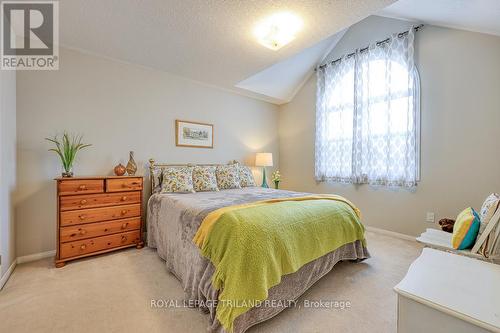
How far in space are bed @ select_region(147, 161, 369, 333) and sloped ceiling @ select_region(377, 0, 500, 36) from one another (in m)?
2.74

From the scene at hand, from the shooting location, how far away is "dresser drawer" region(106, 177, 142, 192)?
8.38 feet

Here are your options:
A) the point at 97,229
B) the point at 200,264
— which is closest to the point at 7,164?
the point at 97,229

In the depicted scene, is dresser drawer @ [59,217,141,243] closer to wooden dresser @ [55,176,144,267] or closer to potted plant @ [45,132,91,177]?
wooden dresser @ [55,176,144,267]

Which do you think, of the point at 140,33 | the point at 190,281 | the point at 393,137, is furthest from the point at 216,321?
the point at 393,137

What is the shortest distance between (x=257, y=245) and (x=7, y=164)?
100 inches

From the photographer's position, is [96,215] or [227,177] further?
[227,177]

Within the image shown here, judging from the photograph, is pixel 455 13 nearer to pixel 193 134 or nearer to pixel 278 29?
pixel 278 29

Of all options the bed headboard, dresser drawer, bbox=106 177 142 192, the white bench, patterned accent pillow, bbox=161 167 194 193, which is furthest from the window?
dresser drawer, bbox=106 177 142 192

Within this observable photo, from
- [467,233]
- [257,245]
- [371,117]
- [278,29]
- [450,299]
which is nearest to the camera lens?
[450,299]

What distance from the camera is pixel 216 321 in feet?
4.46

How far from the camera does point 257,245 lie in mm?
1387

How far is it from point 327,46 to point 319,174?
244cm

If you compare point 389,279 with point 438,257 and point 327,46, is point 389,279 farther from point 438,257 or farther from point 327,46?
point 327,46

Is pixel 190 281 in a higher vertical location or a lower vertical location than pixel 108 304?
higher
